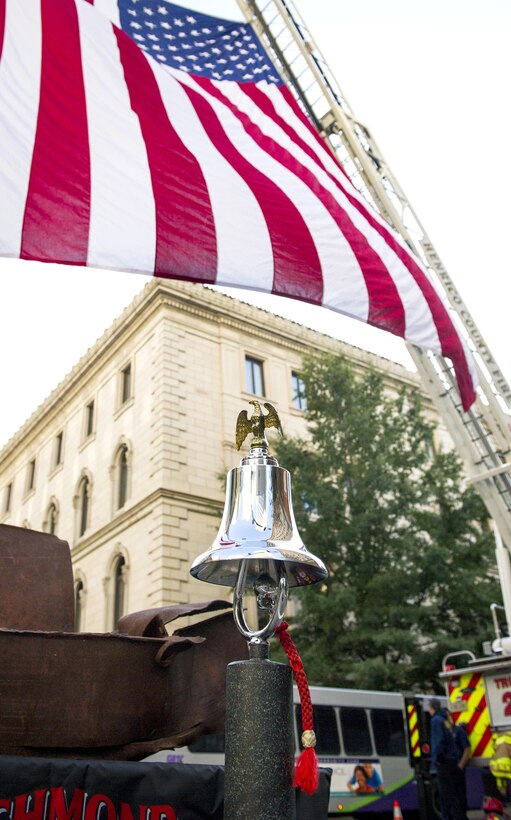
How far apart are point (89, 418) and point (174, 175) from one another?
22.4 metres

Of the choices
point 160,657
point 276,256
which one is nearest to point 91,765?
point 160,657

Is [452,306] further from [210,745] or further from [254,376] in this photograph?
[254,376]

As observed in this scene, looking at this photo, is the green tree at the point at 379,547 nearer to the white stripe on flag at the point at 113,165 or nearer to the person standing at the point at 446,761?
the person standing at the point at 446,761

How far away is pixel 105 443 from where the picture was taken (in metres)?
23.8

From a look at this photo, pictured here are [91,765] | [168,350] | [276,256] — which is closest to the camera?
[91,765]

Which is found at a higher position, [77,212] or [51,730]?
[77,212]

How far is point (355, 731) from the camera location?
43.4 ft

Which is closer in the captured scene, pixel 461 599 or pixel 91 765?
pixel 91 765

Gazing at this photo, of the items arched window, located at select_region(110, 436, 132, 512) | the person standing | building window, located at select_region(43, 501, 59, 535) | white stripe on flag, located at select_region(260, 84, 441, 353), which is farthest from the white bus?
building window, located at select_region(43, 501, 59, 535)

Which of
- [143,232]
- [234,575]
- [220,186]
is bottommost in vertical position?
[234,575]

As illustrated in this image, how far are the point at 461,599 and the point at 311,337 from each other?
12.4 m

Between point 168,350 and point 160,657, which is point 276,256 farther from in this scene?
point 168,350

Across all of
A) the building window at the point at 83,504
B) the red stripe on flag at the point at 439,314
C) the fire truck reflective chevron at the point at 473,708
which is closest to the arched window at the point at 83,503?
the building window at the point at 83,504

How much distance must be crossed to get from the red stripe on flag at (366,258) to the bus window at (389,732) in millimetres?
10831
